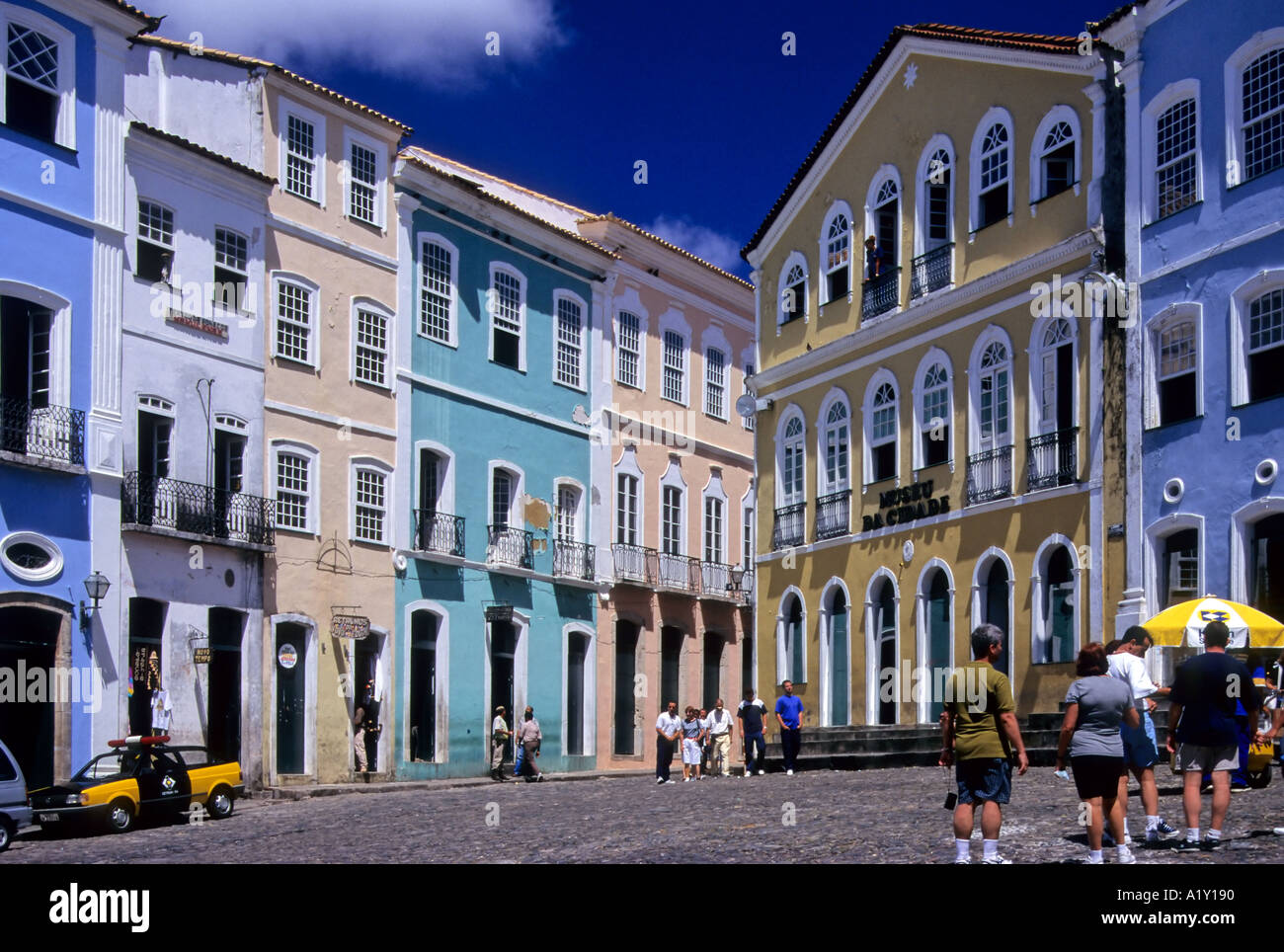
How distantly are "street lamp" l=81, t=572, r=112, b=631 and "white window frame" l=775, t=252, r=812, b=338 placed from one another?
1536cm

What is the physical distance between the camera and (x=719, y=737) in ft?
115

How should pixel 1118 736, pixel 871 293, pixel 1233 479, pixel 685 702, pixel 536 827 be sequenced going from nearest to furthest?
pixel 1118 736
pixel 536 827
pixel 1233 479
pixel 871 293
pixel 685 702

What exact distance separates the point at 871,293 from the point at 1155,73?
8581mm

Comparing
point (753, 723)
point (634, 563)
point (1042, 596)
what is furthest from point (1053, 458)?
point (634, 563)

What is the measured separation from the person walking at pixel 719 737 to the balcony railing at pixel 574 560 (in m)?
7.39

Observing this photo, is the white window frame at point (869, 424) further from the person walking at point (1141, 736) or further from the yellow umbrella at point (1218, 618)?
the person walking at point (1141, 736)

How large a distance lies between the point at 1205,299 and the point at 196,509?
54.8ft

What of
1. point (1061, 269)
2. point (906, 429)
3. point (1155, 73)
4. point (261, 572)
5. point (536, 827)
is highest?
point (1155, 73)

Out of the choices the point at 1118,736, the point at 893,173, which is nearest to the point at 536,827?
the point at 1118,736

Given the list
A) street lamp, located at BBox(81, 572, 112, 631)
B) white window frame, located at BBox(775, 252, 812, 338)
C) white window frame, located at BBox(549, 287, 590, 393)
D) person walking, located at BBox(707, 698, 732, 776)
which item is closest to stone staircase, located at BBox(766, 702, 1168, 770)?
person walking, located at BBox(707, 698, 732, 776)

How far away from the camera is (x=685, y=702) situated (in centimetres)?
4503

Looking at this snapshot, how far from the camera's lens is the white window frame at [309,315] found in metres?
33.9

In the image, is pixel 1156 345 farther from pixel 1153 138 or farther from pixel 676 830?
pixel 676 830
